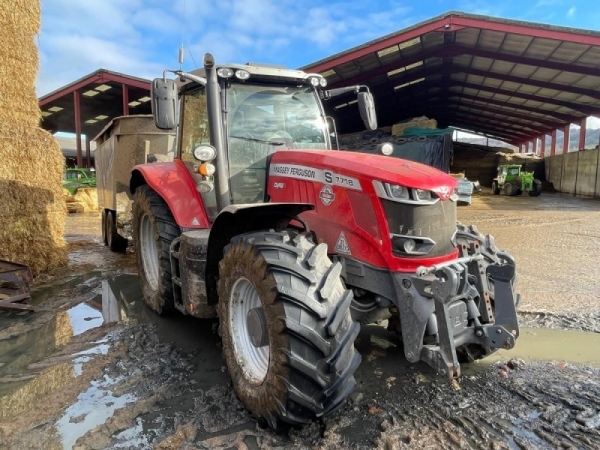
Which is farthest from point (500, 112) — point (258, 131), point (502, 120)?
point (258, 131)

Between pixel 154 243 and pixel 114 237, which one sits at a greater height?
pixel 154 243

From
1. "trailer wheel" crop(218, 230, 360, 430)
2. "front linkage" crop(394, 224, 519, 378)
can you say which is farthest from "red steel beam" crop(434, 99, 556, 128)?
"trailer wheel" crop(218, 230, 360, 430)

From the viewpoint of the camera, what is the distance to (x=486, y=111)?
2894 centimetres

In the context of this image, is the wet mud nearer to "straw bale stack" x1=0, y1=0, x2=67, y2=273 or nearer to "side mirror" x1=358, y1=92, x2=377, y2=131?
"straw bale stack" x1=0, y1=0, x2=67, y2=273

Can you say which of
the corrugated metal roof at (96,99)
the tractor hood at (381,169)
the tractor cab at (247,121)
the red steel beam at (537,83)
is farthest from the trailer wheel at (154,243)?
the red steel beam at (537,83)

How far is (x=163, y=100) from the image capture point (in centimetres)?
343

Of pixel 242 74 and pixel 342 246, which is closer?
pixel 342 246

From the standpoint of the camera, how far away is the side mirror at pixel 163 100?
11.2ft

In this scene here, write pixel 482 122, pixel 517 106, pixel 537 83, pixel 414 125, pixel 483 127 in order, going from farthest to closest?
pixel 483 127 < pixel 482 122 < pixel 517 106 < pixel 414 125 < pixel 537 83

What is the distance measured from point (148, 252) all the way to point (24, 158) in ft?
8.55

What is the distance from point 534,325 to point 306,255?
2.70 m

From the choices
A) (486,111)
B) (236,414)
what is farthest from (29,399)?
(486,111)

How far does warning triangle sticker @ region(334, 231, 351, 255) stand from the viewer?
275cm

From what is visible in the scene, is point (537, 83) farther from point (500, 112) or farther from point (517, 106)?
point (500, 112)
